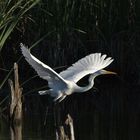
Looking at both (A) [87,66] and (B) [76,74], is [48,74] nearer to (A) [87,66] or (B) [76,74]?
(B) [76,74]

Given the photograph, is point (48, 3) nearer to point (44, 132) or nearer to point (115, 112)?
point (115, 112)


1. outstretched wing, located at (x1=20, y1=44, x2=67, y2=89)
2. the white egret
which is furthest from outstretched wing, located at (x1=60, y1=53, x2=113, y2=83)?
outstretched wing, located at (x1=20, y1=44, x2=67, y2=89)

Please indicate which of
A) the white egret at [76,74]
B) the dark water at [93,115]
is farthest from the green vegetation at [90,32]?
the white egret at [76,74]

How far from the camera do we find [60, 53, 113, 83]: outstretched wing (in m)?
6.55

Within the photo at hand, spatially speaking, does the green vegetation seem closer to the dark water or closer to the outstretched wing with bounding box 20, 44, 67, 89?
the dark water

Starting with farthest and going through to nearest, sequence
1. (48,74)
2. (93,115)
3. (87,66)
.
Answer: (93,115), (87,66), (48,74)

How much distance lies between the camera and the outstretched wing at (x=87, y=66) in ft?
21.5

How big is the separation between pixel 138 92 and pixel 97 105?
1.03m

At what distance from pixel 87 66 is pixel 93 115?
1275mm

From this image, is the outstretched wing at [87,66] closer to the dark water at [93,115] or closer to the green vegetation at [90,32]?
the dark water at [93,115]

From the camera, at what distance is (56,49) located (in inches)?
361

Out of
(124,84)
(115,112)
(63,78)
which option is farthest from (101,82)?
(63,78)

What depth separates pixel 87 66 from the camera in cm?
675

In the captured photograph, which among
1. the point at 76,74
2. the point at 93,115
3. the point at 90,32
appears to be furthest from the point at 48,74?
the point at 90,32
